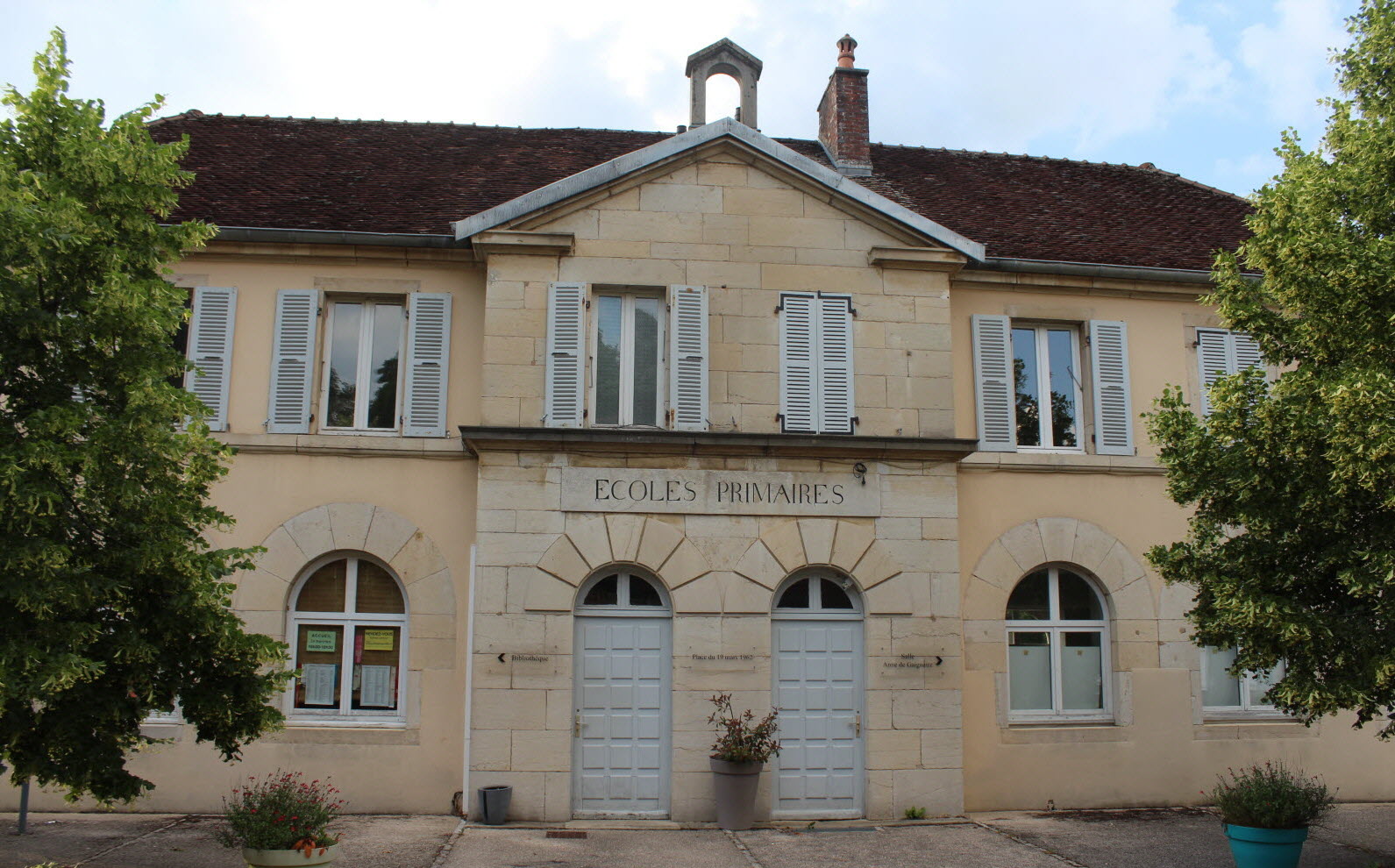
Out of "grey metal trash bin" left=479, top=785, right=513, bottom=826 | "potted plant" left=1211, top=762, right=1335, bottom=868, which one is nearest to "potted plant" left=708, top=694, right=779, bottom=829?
"grey metal trash bin" left=479, top=785, right=513, bottom=826

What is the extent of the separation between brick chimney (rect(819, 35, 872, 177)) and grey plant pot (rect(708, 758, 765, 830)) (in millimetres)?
8439

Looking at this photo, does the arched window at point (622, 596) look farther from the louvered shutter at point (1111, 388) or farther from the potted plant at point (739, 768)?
the louvered shutter at point (1111, 388)

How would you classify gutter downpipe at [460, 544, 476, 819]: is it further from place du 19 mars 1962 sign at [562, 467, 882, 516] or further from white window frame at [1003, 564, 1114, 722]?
white window frame at [1003, 564, 1114, 722]

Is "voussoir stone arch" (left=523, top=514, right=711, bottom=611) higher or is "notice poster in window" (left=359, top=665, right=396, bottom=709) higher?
"voussoir stone arch" (left=523, top=514, right=711, bottom=611)

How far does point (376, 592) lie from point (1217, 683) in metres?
9.36

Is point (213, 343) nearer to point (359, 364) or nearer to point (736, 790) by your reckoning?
point (359, 364)

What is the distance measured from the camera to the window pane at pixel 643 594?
1159 cm

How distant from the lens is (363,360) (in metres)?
12.2

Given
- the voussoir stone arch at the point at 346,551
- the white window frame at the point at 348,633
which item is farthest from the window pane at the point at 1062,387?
the white window frame at the point at 348,633

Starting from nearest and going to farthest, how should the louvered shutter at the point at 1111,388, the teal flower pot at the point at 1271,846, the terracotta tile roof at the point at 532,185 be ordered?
the teal flower pot at the point at 1271,846
the louvered shutter at the point at 1111,388
the terracotta tile roof at the point at 532,185

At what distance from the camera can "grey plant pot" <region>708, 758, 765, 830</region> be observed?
→ 10766mm

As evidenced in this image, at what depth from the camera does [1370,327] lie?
8.02 meters

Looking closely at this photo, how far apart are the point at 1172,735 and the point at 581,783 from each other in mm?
6458

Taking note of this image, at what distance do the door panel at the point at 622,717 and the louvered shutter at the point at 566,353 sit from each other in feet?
6.98
